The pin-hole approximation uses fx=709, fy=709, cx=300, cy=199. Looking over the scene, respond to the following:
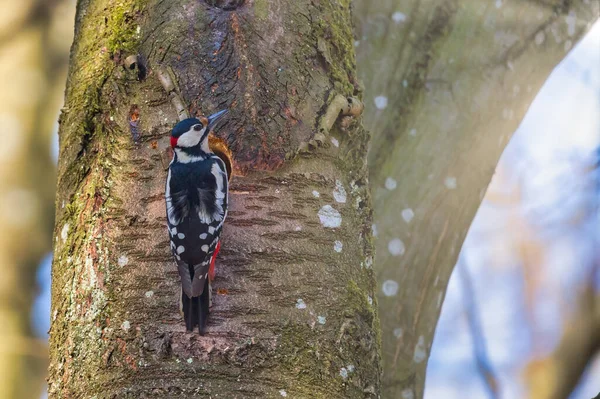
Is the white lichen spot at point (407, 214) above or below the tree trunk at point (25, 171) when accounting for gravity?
below

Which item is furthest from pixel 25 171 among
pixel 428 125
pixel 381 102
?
pixel 428 125

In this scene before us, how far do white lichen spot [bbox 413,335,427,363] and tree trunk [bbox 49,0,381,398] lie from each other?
0.78m

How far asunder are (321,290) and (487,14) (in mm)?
1722

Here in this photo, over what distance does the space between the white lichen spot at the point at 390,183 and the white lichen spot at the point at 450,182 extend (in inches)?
8.7

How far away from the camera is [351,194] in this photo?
234 centimetres

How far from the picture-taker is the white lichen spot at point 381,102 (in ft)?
9.98

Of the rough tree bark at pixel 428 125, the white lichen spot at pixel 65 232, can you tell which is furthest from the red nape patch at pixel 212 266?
the rough tree bark at pixel 428 125

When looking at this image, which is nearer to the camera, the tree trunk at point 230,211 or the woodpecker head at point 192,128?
the tree trunk at point 230,211

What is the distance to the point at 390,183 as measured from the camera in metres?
2.97

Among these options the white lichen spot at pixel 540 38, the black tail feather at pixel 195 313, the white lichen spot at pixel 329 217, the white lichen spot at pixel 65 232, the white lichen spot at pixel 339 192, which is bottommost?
the black tail feather at pixel 195 313

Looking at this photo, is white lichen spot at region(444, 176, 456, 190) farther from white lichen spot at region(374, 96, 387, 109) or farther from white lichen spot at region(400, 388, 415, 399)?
white lichen spot at region(400, 388, 415, 399)

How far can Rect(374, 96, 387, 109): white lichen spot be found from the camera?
3042 mm

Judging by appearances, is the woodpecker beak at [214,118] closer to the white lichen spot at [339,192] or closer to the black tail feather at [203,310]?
the white lichen spot at [339,192]

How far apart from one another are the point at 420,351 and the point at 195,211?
127 cm
